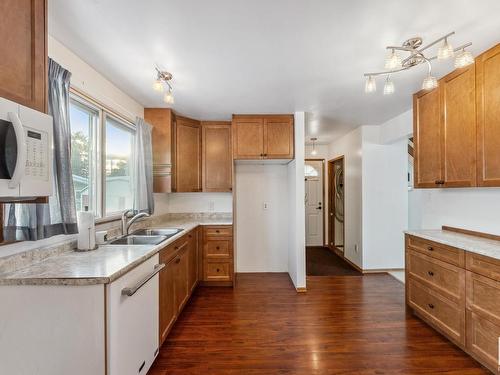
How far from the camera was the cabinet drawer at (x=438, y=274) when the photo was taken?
189 cm

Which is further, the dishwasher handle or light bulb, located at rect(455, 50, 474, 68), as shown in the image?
light bulb, located at rect(455, 50, 474, 68)

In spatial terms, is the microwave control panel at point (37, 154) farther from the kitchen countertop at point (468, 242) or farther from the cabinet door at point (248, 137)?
the kitchen countertop at point (468, 242)

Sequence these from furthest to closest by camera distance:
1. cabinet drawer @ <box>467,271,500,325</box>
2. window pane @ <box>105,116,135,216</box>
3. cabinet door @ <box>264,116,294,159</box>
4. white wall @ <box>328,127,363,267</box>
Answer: white wall @ <box>328,127,363,267</box> < cabinet door @ <box>264,116,294,159</box> < window pane @ <box>105,116,135,216</box> < cabinet drawer @ <box>467,271,500,325</box>

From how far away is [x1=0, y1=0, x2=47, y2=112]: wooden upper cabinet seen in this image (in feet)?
3.20

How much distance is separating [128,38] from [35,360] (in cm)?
197

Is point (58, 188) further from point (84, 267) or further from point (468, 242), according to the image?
point (468, 242)

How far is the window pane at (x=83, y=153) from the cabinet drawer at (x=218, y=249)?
1518 millimetres

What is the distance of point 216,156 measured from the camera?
11.7ft

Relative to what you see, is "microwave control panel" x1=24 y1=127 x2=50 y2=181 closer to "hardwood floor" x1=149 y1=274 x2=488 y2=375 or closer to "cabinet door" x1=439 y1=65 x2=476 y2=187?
"hardwood floor" x1=149 y1=274 x2=488 y2=375

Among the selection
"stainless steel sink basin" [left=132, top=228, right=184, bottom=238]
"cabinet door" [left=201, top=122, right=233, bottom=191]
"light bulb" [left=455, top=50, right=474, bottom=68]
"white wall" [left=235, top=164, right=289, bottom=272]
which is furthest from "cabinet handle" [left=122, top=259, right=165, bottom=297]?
"light bulb" [left=455, top=50, right=474, bottom=68]

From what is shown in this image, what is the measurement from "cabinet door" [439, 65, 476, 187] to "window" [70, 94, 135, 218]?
3.21m

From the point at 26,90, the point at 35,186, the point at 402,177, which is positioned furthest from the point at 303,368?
the point at 402,177

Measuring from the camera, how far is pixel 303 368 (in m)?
1.79

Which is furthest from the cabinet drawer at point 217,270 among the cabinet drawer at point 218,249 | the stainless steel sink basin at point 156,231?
the stainless steel sink basin at point 156,231
